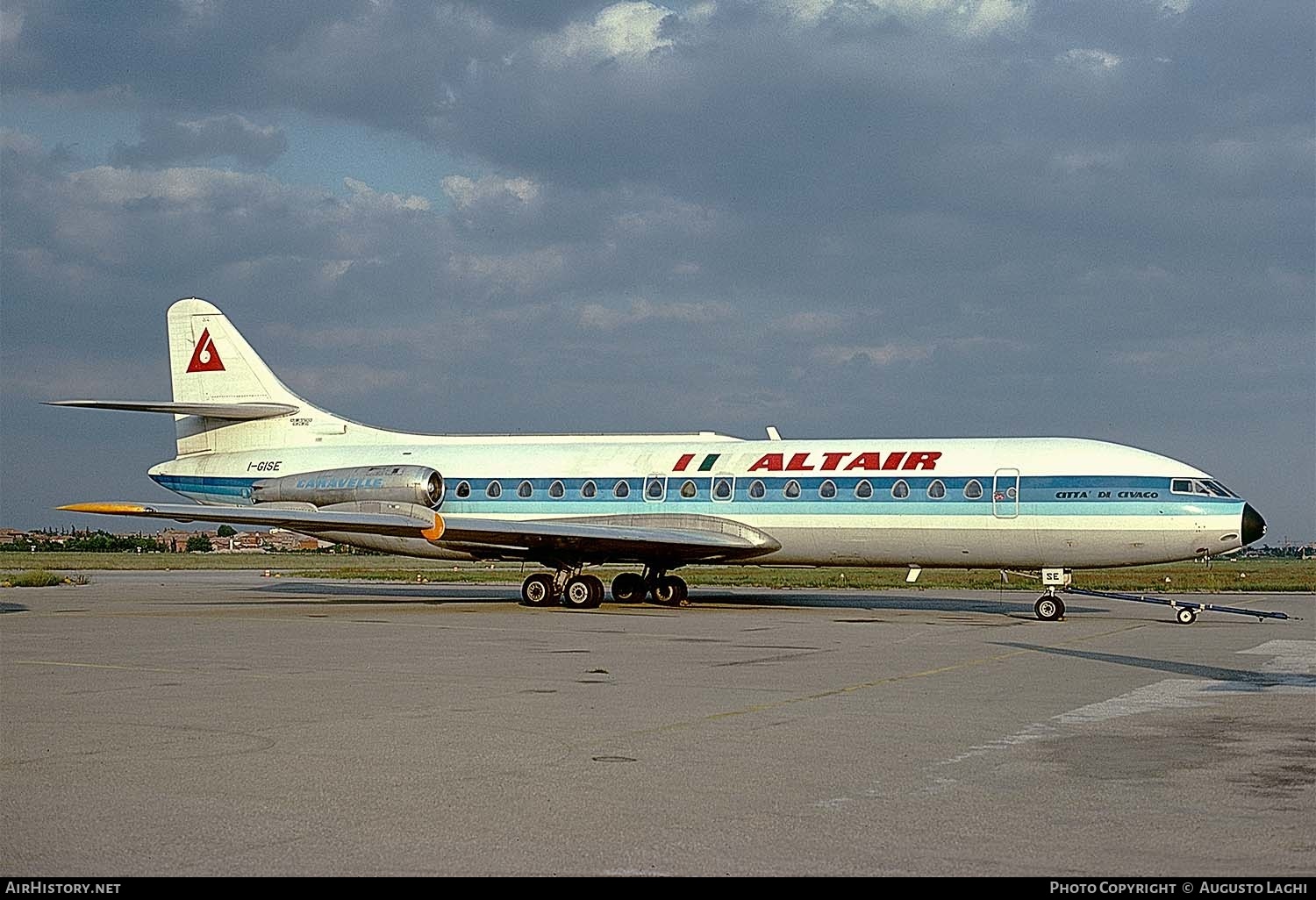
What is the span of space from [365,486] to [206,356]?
708 cm

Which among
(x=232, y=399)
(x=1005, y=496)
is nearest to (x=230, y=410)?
(x=232, y=399)

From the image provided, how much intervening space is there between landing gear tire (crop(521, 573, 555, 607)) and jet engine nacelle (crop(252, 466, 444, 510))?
10.6ft

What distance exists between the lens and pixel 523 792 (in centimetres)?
841

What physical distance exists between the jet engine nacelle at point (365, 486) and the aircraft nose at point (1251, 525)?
17.7 metres

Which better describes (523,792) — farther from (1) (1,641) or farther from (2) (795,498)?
(2) (795,498)

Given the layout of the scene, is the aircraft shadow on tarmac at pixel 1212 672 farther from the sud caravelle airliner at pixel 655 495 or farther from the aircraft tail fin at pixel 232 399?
the aircraft tail fin at pixel 232 399

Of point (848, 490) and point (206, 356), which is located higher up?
point (206, 356)

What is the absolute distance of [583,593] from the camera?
30.3 metres

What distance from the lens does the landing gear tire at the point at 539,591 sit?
1229 inches

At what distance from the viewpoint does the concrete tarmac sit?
6855 millimetres

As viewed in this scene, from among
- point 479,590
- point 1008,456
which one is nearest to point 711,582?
point 479,590

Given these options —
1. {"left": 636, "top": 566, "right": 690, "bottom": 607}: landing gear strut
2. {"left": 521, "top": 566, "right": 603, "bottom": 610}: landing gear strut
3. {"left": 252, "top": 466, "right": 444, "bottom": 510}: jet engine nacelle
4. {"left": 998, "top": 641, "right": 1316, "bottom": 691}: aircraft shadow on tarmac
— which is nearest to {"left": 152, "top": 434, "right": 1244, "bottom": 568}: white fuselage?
{"left": 252, "top": 466, "right": 444, "bottom": 510}: jet engine nacelle

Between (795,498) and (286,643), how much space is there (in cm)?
1317

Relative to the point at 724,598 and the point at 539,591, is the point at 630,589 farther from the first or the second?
the point at 724,598
